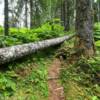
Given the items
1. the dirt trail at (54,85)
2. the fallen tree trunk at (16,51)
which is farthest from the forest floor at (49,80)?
the fallen tree trunk at (16,51)

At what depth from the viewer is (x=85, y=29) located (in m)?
6.94

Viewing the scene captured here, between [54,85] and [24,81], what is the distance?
0.83m

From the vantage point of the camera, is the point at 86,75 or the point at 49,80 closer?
the point at 49,80

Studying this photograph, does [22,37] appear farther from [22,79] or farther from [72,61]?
[22,79]

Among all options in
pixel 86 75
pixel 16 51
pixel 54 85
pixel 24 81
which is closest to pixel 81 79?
pixel 86 75

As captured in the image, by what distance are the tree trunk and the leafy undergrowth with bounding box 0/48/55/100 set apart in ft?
5.17

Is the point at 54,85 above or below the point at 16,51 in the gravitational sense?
below

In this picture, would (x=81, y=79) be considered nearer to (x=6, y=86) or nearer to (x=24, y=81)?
(x=24, y=81)

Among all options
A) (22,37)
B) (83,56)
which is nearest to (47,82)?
(83,56)

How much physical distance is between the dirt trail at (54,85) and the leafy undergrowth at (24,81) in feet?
0.42

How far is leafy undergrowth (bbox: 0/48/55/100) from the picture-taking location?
4.12 m

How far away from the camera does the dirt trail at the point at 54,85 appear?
4703 millimetres

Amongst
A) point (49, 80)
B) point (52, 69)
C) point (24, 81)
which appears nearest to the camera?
point (24, 81)

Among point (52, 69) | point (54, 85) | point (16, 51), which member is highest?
point (16, 51)
